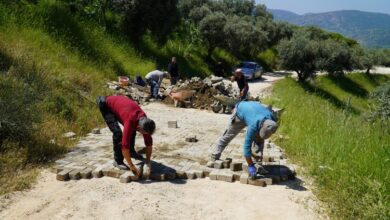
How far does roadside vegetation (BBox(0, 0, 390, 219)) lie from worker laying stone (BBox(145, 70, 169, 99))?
2028mm

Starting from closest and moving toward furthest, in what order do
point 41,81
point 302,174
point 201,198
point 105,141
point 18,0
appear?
1. point 201,198
2. point 302,174
3. point 105,141
4. point 41,81
5. point 18,0

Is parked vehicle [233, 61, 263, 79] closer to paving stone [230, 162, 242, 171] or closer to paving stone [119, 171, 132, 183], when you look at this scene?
paving stone [230, 162, 242, 171]

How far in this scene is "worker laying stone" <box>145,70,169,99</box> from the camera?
16797mm

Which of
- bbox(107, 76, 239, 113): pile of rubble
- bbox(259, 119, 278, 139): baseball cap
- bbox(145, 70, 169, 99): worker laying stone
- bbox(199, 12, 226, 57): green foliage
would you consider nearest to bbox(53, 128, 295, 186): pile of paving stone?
bbox(259, 119, 278, 139): baseball cap

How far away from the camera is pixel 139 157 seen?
25.7 ft

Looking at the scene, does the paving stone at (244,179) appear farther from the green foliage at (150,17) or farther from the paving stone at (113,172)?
the green foliage at (150,17)

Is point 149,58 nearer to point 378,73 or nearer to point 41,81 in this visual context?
point 41,81

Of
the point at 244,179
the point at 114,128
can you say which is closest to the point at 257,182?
the point at 244,179

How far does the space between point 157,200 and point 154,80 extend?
37.0ft

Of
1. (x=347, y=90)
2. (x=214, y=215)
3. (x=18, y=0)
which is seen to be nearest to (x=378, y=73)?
(x=347, y=90)

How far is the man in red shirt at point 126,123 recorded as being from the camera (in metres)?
6.38

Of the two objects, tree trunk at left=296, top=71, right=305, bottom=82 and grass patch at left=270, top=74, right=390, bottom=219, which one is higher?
grass patch at left=270, top=74, right=390, bottom=219

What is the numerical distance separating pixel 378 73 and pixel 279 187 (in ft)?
156

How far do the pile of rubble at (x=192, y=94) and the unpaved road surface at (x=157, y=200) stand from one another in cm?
927
